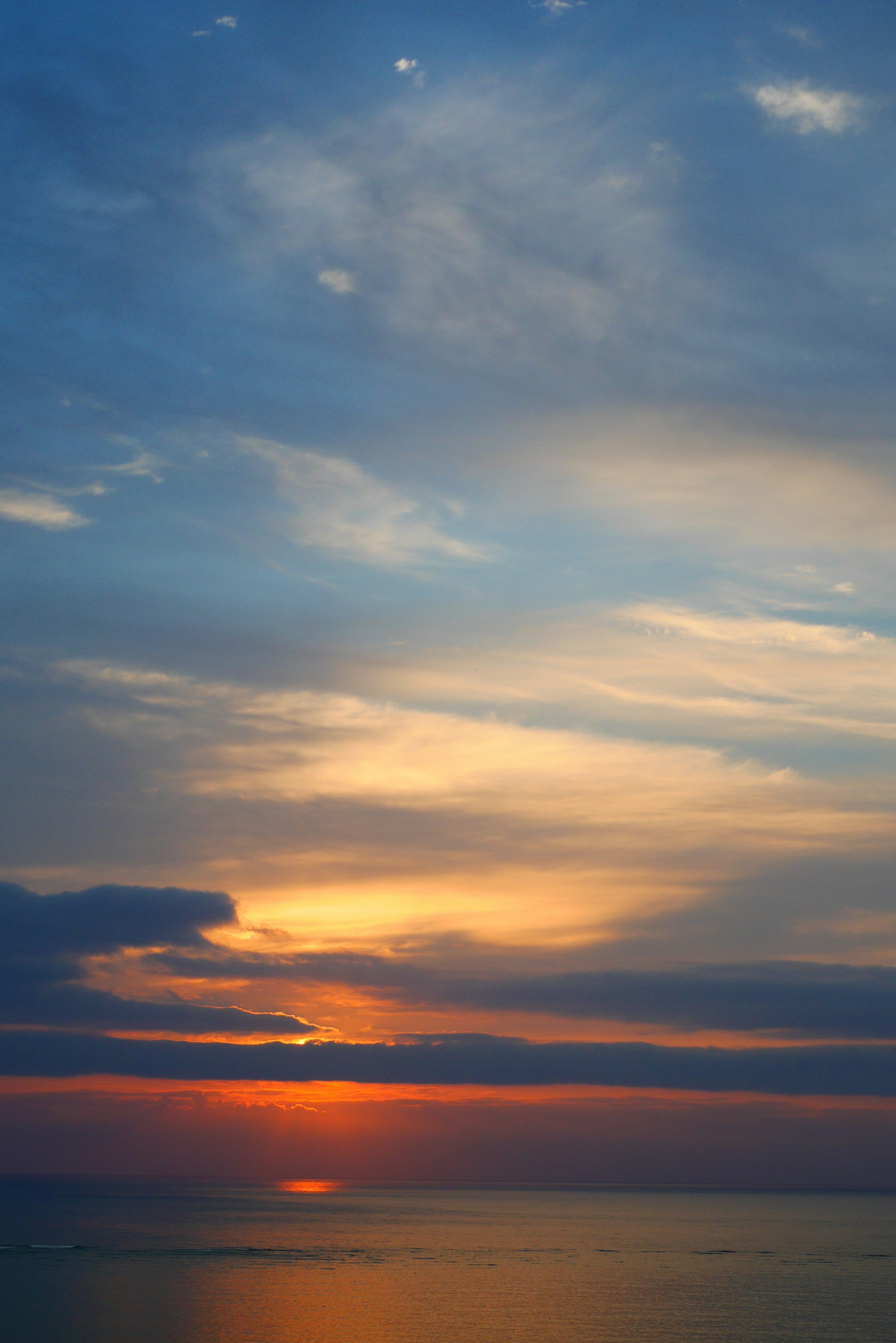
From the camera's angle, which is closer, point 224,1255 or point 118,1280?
point 118,1280

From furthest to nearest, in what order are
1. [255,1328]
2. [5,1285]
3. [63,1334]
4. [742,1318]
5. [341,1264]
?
[341,1264] → [5,1285] → [742,1318] → [255,1328] → [63,1334]

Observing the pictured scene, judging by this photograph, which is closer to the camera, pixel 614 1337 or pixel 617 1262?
pixel 614 1337

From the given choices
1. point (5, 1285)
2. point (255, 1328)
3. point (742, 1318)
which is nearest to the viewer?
point (255, 1328)

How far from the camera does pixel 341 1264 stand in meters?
183

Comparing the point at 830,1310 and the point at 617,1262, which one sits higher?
the point at 830,1310

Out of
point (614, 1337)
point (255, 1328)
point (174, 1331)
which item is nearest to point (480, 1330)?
point (614, 1337)

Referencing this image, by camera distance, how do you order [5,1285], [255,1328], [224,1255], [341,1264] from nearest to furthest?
[255,1328] < [5,1285] < [341,1264] < [224,1255]

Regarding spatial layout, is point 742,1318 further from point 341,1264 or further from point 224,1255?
point 224,1255

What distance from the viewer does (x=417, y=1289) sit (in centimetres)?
14888

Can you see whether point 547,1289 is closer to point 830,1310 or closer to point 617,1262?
point 830,1310

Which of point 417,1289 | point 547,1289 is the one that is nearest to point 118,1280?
point 417,1289

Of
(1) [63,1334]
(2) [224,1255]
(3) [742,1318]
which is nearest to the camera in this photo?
(1) [63,1334]

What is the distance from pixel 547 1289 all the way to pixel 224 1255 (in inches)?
2871

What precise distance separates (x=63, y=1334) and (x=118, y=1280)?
50.7m
